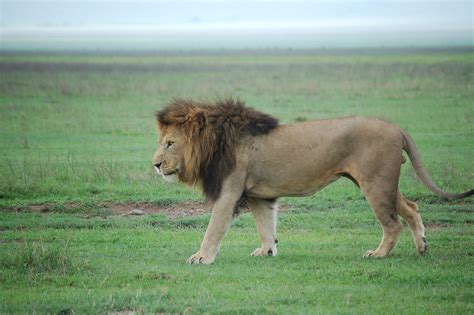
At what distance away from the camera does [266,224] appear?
30.7 feet

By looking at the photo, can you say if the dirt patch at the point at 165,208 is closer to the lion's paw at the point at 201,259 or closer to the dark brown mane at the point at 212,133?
the dark brown mane at the point at 212,133

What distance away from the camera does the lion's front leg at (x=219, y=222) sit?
8.84m

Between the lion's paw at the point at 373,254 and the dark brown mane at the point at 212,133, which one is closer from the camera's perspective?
the lion's paw at the point at 373,254

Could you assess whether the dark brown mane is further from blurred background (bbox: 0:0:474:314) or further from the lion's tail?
the lion's tail

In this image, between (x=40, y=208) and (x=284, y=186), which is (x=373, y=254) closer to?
(x=284, y=186)

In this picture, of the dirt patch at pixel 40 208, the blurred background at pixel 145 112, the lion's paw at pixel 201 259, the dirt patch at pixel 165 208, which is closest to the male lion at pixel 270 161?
the lion's paw at pixel 201 259

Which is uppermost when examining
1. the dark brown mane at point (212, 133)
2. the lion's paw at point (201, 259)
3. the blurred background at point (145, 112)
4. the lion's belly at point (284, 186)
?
the dark brown mane at point (212, 133)

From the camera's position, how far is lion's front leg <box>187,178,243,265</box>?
8.84 m

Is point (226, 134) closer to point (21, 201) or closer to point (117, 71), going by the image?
point (21, 201)

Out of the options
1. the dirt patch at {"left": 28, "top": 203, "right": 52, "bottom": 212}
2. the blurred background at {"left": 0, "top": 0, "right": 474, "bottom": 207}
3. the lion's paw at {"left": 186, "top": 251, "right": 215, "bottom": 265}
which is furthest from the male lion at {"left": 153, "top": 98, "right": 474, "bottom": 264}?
the dirt patch at {"left": 28, "top": 203, "right": 52, "bottom": 212}

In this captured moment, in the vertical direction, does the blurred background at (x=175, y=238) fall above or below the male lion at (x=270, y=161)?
below

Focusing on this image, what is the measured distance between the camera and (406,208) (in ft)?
30.1

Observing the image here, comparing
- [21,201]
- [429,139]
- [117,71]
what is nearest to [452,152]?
[429,139]

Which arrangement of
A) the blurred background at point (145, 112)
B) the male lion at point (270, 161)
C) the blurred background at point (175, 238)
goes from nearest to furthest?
1. the blurred background at point (175, 238)
2. the male lion at point (270, 161)
3. the blurred background at point (145, 112)
